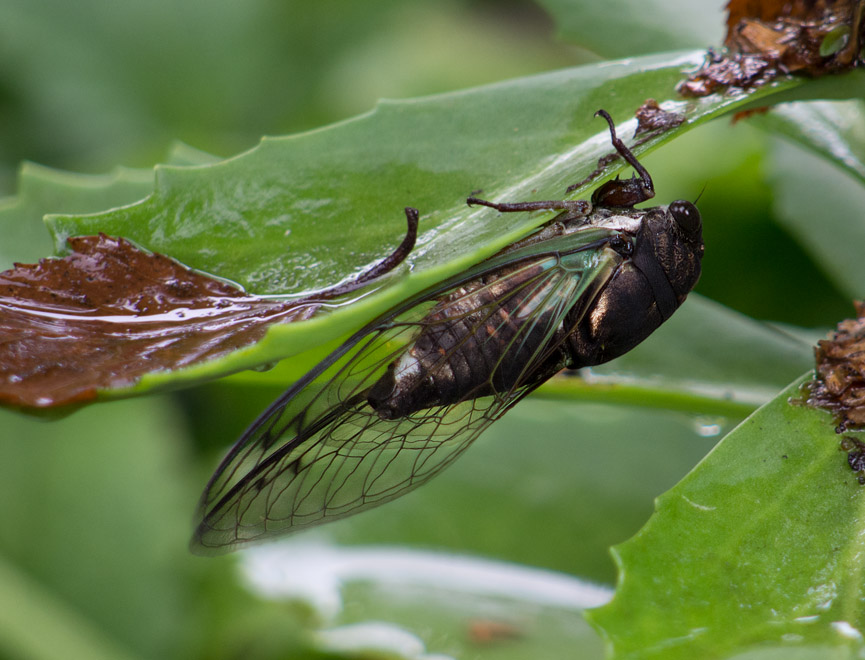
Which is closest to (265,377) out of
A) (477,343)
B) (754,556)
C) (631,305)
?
(477,343)

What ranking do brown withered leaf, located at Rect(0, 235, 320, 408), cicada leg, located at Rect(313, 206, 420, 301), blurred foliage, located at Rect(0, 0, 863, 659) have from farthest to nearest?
1. blurred foliage, located at Rect(0, 0, 863, 659)
2. cicada leg, located at Rect(313, 206, 420, 301)
3. brown withered leaf, located at Rect(0, 235, 320, 408)

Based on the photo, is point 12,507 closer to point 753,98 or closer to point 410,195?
point 410,195

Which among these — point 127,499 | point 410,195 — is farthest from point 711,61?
point 127,499

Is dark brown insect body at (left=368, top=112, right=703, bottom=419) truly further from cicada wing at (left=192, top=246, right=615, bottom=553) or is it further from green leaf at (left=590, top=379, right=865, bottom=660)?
green leaf at (left=590, top=379, right=865, bottom=660)

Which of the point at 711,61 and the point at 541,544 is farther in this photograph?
the point at 541,544

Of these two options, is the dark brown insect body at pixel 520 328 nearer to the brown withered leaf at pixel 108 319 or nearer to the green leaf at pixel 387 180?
the green leaf at pixel 387 180

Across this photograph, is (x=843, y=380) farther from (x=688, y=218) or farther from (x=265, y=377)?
(x=265, y=377)

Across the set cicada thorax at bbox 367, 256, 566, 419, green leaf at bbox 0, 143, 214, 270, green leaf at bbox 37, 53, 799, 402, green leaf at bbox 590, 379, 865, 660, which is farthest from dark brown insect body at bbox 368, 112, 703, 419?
green leaf at bbox 0, 143, 214, 270
